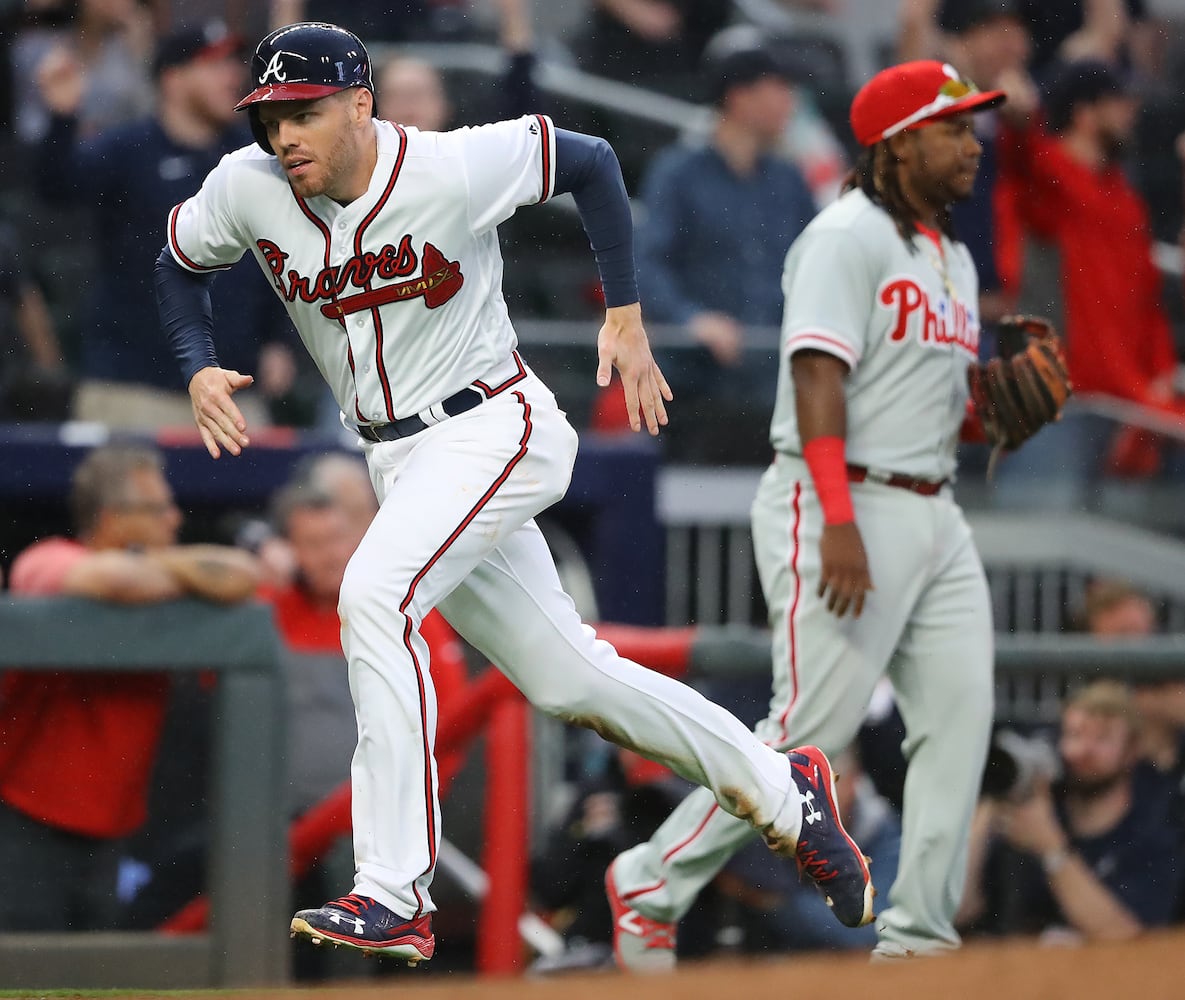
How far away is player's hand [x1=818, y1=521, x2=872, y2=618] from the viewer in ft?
13.3

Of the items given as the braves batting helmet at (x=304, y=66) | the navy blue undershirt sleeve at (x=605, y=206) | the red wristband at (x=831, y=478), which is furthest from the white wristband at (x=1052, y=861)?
the braves batting helmet at (x=304, y=66)

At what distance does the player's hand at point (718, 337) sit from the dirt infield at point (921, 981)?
3531mm

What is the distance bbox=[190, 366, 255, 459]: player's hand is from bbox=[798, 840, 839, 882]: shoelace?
1.37 m

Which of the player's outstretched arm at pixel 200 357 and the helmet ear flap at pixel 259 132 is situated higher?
the helmet ear flap at pixel 259 132

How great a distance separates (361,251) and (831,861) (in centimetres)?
152

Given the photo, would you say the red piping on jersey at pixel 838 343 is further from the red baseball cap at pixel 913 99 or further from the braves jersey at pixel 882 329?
the red baseball cap at pixel 913 99

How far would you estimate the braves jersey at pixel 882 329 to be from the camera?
414cm

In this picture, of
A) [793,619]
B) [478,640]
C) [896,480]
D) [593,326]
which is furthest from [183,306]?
[593,326]

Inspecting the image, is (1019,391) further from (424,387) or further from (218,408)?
(218,408)

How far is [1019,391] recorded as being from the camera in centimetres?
435

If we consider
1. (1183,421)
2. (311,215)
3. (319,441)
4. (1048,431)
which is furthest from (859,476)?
(1183,421)

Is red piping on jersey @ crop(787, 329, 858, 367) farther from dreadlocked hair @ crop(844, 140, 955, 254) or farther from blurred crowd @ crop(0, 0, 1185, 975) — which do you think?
blurred crowd @ crop(0, 0, 1185, 975)

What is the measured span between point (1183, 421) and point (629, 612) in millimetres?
2653

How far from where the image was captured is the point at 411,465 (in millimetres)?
3529
